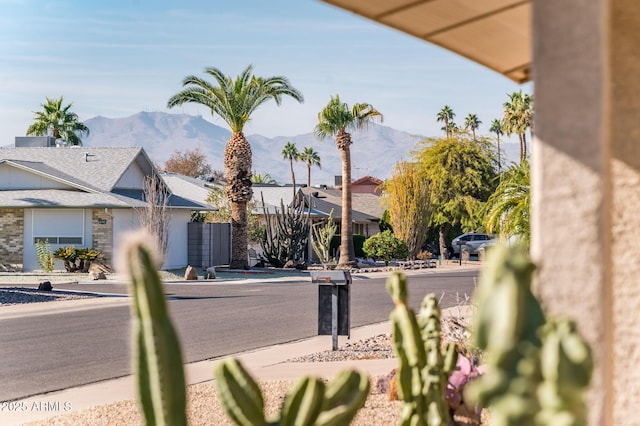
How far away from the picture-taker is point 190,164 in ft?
320

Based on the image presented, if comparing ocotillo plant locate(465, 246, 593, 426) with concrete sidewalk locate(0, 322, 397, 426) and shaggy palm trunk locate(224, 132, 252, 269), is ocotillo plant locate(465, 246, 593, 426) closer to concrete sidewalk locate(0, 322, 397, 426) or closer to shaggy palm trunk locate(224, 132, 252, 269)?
concrete sidewalk locate(0, 322, 397, 426)

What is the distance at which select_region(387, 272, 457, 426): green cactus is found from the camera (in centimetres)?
443

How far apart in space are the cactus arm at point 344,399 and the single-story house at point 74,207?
34565 millimetres

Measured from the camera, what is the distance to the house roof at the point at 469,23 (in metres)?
5.47

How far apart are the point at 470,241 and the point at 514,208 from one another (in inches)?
1699

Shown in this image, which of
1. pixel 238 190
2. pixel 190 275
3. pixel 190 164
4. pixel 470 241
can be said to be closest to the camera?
pixel 190 275

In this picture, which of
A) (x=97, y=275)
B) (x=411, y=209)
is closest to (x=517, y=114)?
(x=411, y=209)

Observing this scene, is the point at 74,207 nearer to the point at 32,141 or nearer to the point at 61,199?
the point at 61,199

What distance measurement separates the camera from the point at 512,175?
1522 cm

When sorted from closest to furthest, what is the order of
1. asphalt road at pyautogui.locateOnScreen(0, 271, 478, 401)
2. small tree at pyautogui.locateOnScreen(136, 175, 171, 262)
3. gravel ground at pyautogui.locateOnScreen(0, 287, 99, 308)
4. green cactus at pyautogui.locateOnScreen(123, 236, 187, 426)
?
green cactus at pyautogui.locateOnScreen(123, 236, 187, 426) < asphalt road at pyautogui.locateOnScreen(0, 271, 478, 401) < gravel ground at pyautogui.locateOnScreen(0, 287, 99, 308) < small tree at pyautogui.locateOnScreen(136, 175, 171, 262)

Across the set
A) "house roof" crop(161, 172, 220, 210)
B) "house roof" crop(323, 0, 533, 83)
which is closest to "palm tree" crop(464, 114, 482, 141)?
"house roof" crop(161, 172, 220, 210)

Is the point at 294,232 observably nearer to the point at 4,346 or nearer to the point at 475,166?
the point at 475,166

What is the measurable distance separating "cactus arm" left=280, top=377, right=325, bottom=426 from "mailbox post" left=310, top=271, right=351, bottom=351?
10065 mm

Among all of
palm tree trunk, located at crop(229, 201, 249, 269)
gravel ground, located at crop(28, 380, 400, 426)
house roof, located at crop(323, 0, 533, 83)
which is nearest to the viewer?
house roof, located at crop(323, 0, 533, 83)
